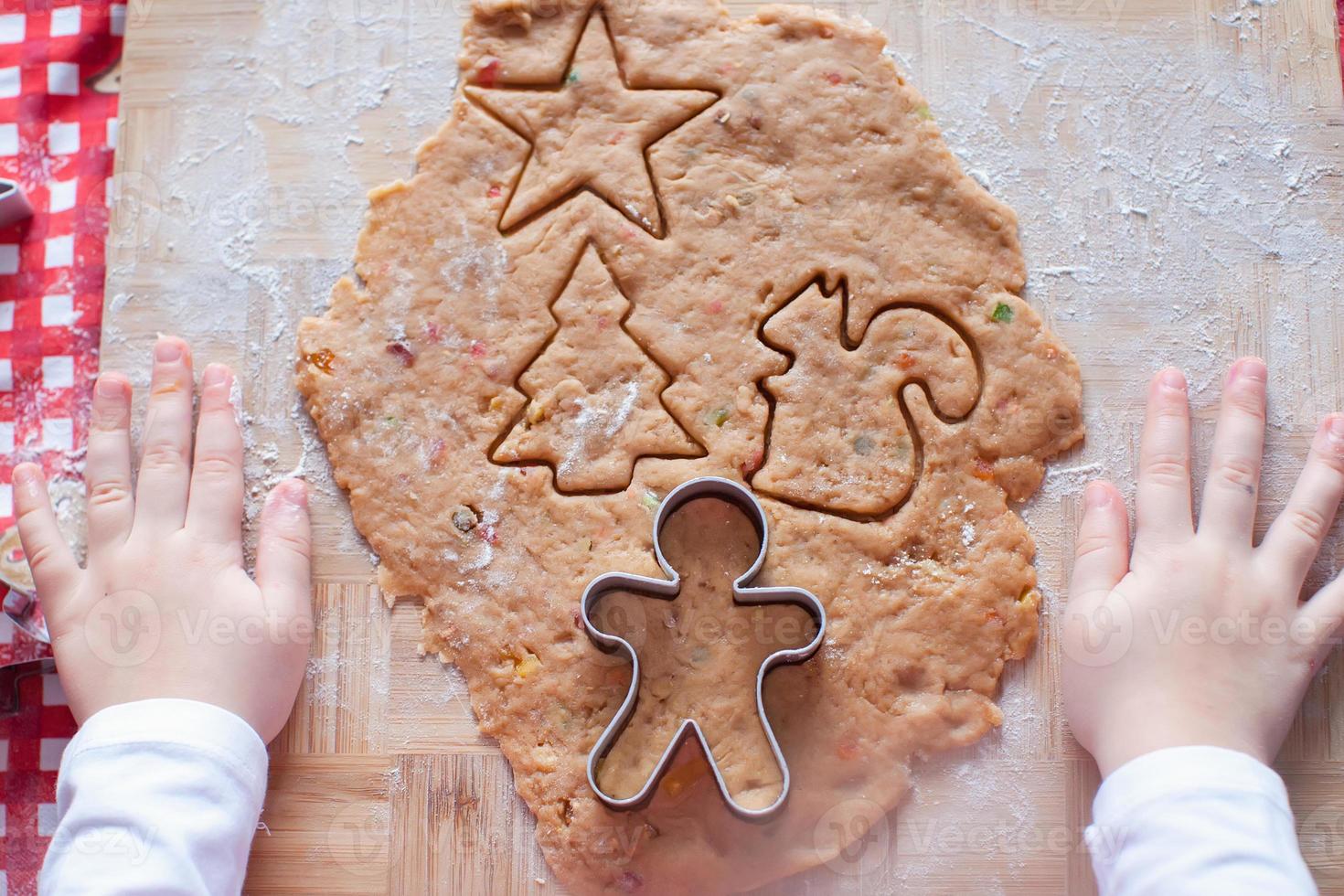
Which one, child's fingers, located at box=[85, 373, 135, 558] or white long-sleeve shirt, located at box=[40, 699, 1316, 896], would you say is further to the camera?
child's fingers, located at box=[85, 373, 135, 558]

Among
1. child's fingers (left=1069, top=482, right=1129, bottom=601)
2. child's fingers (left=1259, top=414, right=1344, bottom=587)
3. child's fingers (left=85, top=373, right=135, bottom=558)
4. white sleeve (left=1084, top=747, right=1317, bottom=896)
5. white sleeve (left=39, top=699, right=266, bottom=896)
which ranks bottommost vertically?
white sleeve (left=39, top=699, right=266, bottom=896)

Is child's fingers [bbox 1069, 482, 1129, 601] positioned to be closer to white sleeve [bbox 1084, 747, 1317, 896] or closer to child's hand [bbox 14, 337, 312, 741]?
white sleeve [bbox 1084, 747, 1317, 896]

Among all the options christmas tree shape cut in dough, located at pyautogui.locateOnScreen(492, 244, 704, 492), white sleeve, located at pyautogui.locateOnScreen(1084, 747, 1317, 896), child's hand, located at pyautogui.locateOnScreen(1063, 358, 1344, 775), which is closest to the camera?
white sleeve, located at pyautogui.locateOnScreen(1084, 747, 1317, 896)

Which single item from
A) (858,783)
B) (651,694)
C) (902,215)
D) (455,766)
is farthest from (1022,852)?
(902,215)

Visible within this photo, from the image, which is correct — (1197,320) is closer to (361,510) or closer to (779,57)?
(779,57)

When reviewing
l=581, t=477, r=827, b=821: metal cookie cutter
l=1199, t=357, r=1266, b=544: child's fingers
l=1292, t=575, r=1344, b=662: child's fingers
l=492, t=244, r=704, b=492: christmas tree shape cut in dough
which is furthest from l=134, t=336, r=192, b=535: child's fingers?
l=1292, t=575, r=1344, b=662: child's fingers

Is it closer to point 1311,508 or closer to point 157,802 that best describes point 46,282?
point 157,802

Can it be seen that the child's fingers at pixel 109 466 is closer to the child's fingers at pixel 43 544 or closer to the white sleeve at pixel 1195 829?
the child's fingers at pixel 43 544

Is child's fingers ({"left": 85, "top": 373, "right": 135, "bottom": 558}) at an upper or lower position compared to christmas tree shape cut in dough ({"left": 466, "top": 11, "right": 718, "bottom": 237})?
lower
